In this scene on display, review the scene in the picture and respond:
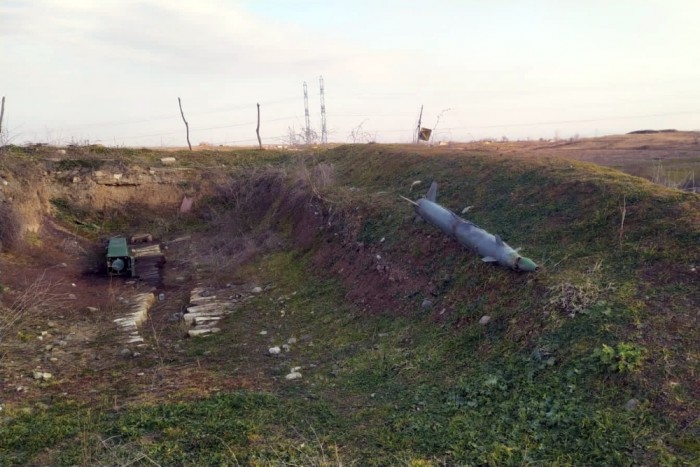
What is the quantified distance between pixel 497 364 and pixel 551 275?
1.36 m

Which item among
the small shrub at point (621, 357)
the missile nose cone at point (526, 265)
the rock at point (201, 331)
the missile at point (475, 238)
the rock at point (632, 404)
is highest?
the missile at point (475, 238)

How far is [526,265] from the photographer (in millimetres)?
6016

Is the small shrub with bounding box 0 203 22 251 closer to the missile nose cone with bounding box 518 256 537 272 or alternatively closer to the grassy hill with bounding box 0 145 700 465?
the grassy hill with bounding box 0 145 700 465

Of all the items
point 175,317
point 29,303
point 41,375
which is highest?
point 29,303

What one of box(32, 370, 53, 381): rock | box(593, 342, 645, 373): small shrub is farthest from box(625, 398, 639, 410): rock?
box(32, 370, 53, 381): rock

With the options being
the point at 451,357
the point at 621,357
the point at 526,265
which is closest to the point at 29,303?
the point at 451,357

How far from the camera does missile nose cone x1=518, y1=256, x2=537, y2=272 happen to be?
6008 mm

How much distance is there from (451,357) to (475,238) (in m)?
1.94

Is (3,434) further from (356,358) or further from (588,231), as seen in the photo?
(588,231)

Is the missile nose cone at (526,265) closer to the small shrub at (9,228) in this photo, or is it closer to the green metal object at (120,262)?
the green metal object at (120,262)

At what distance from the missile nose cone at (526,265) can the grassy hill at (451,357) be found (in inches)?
5.9

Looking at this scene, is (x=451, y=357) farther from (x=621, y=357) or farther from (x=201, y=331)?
(x=201, y=331)

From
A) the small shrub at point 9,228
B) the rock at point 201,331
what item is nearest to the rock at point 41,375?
the rock at point 201,331

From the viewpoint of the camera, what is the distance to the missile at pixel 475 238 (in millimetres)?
6134
